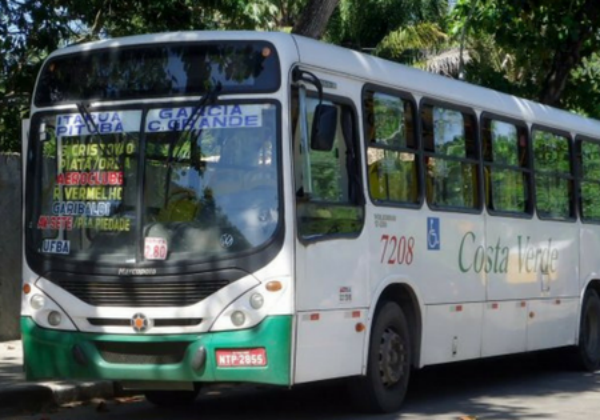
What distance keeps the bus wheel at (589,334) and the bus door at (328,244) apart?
5536 mm

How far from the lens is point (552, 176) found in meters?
14.2

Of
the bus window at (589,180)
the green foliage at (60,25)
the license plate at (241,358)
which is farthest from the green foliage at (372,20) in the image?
the license plate at (241,358)

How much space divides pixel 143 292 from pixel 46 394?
2426 mm

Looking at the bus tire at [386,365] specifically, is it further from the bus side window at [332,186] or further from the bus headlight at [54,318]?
the bus headlight at [54,318]

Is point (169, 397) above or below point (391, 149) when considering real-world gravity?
below

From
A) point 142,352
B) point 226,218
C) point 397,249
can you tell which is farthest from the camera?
point 397,249

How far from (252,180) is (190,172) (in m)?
0.48

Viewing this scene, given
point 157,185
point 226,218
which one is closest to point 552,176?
point 226,218

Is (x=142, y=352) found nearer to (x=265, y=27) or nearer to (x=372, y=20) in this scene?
(x=265, y=27)

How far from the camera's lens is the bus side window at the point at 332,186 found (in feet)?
30.3

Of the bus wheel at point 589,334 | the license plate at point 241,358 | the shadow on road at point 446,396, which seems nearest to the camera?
the license plate at point 241,358

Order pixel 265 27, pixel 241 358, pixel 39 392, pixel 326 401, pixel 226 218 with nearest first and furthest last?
1. pixel 241 358
2. pixel 226 218
3. pixel 39 392
4. pixel 326 401
5. pixel 265 27

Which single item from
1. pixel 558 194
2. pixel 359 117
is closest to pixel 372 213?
pixel 359 117

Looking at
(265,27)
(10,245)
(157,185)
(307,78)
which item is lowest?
(10,245)
